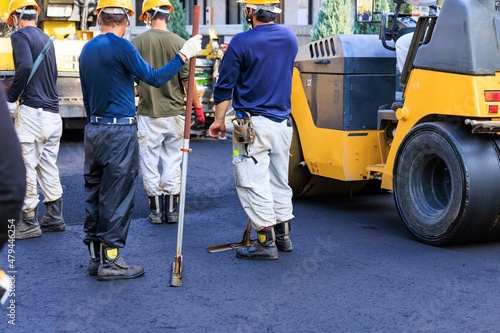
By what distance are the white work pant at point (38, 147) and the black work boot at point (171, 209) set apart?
1.01 m

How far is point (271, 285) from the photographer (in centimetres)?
457

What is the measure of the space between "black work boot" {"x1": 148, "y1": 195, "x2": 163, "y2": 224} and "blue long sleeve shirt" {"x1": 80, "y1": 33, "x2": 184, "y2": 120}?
1863 mm

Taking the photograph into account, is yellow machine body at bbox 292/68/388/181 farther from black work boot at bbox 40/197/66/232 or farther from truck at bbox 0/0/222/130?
truck at bbox 0/0/222/130

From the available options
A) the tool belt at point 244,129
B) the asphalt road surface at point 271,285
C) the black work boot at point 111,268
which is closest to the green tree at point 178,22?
the asphalt road surface at point 271,285

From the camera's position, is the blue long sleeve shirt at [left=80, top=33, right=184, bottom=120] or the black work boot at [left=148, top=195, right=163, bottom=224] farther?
the black work boot at [left=148, top=195, right=163, bottom=224]

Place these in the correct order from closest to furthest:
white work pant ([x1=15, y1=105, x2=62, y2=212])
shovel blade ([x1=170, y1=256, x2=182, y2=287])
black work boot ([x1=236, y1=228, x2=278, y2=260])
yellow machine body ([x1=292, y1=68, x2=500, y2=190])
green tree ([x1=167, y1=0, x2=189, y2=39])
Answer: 1. shovel blade ([x1=170, y1=256, x2=182, y2=287])
2. yellow machine body ([x1=292, y1=68, x2=500, y2=190])
3. black work boot ([x1=236, y1=228, x2=278, y2=260])
4. white work pant ([x1=15, y1=105, x2=62, y2=212])
5. green tree ([x1=167, y1=0, x2=189, y2=39])

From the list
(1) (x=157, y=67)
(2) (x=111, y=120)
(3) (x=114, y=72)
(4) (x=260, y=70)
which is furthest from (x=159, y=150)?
(3) (x=114, y=72)

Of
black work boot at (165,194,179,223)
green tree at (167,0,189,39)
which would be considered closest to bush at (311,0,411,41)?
green tree at (167,0,189,39)

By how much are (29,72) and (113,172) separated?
5.15ft

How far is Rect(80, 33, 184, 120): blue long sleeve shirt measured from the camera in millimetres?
4559

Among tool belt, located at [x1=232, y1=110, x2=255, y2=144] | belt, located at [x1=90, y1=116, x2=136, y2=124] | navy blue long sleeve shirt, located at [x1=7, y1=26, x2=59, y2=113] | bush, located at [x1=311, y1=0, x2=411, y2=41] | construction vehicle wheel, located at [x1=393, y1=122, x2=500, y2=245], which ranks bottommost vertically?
construction vehicle wheel, located at [x1=393, y1=122, x2=500, y2=245]

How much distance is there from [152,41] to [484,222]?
3310mm

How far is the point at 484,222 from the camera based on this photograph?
16.9 ft

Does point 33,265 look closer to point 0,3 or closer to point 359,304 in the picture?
point 359,304
